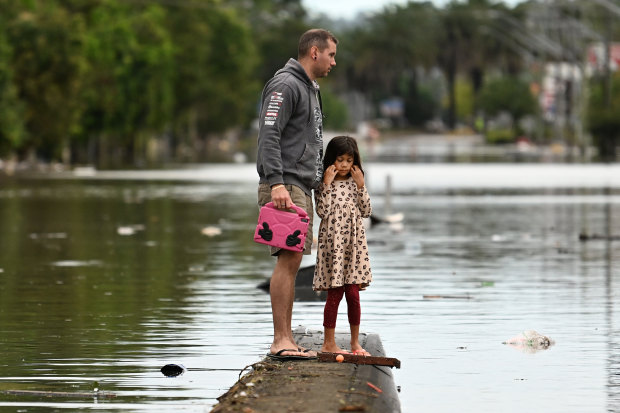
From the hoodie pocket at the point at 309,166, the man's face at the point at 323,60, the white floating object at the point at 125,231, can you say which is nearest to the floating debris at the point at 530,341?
the hoodie pocket at the point at 309,166

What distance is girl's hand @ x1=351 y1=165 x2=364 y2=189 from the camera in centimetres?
1026

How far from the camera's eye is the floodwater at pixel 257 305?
980 cm

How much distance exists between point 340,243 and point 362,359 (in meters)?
0.80

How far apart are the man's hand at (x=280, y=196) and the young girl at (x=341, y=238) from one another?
0.38m

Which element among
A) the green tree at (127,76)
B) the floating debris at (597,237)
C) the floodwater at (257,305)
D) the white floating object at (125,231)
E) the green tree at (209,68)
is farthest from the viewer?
the green tree at (209,68)

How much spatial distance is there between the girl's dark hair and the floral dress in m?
0.17

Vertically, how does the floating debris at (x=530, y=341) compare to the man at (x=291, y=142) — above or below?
below

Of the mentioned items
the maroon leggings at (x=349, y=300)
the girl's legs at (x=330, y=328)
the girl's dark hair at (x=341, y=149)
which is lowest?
the girl's legs at (x=330, y=328)

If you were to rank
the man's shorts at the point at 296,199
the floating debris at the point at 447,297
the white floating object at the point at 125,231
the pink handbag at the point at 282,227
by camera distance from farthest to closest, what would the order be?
the white floating object at the point at 125,231 → the floating debris at the point at 447,297 → the man's shorts at the point at 296,199 → the pink handbag at the point at 282,227

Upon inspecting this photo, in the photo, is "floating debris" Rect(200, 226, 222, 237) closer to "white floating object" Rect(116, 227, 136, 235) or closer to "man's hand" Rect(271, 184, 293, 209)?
"white floating object" Rect(116, 227, 136, 235)

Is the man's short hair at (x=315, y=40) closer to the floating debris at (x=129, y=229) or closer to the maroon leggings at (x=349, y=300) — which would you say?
the maroon leggings at (x=349, y=300)

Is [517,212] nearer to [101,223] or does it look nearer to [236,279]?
[101,223]

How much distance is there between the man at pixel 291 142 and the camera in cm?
1001

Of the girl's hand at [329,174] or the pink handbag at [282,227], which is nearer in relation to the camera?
the pink handbag at [282,227]
